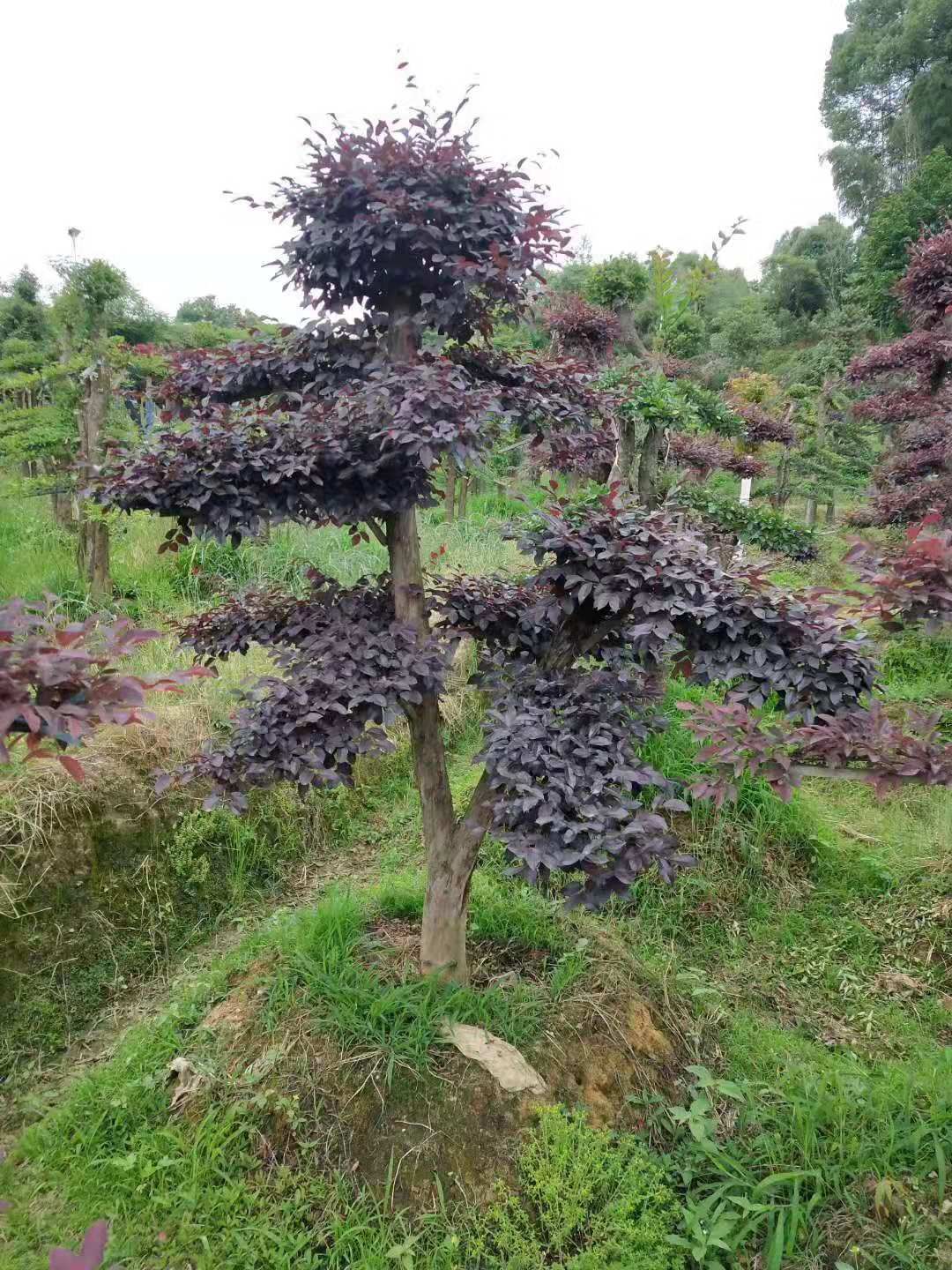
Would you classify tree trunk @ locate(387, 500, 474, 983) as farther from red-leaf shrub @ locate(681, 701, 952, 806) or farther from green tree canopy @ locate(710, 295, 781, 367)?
green tree canopy @ locate(710, 295, 781, 367)

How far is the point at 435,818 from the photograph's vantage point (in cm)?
240

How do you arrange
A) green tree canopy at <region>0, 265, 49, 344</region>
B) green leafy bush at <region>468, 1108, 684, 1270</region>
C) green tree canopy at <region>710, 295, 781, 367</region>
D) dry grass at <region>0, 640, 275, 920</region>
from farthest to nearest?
green tree canopy at <region>710, 295, 781, 367</region>, green tree canopy at <region>0, 265, 49, 344</region>, dry grass at <region>0, 640, 275, 920</region>, green leafy bush at <region>468, 1108, 684, 1270</region>

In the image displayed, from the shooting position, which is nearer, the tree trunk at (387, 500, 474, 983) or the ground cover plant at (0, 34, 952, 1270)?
the ground cover plant at (0, 34, 952, 1270)

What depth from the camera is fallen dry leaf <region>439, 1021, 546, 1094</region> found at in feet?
6.93

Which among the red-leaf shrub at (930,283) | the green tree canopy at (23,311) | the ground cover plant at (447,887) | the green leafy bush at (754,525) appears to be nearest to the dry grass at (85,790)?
the ground cover plant at (447,887)

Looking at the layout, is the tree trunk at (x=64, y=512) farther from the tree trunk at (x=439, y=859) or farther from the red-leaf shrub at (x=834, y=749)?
the red-leaf shrub at (x=834, y=749)

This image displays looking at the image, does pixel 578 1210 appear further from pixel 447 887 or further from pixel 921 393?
pixel 921 393

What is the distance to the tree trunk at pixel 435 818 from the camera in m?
2.25

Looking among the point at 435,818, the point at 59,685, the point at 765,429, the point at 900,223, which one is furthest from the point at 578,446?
the point at 900,223

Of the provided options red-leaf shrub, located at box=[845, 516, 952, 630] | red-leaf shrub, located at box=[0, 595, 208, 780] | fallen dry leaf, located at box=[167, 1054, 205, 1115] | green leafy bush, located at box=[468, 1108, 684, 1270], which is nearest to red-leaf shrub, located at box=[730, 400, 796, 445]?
red-leaf shrub, located at box=[845, 516, 952, 630]

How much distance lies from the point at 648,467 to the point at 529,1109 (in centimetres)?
362

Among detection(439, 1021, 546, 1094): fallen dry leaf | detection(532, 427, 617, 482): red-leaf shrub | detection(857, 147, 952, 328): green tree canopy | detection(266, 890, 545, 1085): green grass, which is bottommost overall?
detection(439, 1021, 546, 1094): fallen dry leaf

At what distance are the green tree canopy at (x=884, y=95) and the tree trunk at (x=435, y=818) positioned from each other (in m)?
23.6

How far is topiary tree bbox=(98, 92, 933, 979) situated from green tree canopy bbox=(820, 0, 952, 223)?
919 inches
